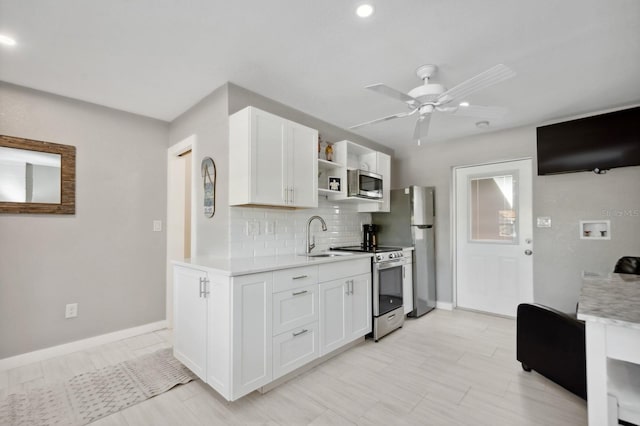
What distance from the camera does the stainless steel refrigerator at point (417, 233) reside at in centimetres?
397

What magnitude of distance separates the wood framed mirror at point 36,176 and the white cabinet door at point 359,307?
284 cm

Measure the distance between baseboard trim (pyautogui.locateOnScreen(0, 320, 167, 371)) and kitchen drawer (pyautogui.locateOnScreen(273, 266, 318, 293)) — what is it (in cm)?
214

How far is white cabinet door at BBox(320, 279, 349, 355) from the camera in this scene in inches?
99.0

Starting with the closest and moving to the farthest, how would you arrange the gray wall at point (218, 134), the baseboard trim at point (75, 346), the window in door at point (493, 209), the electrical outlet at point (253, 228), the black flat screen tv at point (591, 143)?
1. the baseboard trim at point (75, 346)
2. the gray wall at point (218, 134)
3. the electrical outlet at point (253, 228)
4. the black flat screen tv at point (591, 143)
5. the window in door at point (493, 209)

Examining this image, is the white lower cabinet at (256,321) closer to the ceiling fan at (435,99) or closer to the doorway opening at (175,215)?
the doorway opening at (175,215)

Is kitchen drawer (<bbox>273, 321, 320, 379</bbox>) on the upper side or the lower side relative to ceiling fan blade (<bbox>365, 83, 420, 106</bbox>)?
lower

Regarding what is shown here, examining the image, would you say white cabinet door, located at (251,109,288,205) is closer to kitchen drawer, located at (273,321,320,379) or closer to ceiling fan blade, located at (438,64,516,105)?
kitchen drawer, located at (273,321,320,379)

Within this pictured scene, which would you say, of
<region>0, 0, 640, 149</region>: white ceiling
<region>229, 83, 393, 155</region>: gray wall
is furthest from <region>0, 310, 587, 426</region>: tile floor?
<region>0, 0, 640, 149</region>: white ceiling

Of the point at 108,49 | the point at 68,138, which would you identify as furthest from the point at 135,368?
the point at 108,49

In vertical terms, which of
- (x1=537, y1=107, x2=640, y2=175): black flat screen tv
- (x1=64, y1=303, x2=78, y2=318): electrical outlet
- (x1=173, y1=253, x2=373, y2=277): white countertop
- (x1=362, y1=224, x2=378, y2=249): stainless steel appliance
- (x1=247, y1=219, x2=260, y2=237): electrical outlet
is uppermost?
(x1=537, y1=107, x2=640, y2=175): black flat screen tv

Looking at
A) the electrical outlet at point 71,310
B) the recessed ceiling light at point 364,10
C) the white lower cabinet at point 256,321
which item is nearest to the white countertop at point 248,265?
the white lower cabinet at point 256,321

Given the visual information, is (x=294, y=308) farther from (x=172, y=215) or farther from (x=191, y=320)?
(x=172, y=215)

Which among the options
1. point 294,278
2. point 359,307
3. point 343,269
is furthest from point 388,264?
point 294,278

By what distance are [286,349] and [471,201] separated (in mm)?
3336
